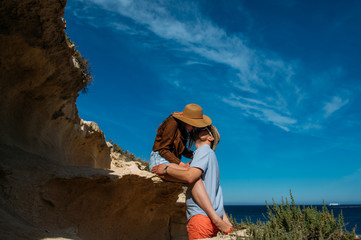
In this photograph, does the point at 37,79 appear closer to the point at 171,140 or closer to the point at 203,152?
the point at 171,140

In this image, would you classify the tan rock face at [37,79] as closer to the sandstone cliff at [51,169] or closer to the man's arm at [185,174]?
the sandstone cliff at [51,169]

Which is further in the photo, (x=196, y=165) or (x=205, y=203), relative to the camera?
(x=196, y=165)

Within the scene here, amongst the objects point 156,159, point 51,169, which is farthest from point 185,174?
point 51,169

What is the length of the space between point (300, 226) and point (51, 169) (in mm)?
4265

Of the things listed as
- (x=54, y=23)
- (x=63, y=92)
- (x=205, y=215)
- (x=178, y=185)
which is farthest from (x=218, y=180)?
(x=63, y=92)

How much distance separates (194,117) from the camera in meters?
4.48

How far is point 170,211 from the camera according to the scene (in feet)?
26.5

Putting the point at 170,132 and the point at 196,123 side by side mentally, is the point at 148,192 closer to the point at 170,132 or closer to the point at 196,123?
the point at 170,132

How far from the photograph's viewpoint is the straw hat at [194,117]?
4.39 metres

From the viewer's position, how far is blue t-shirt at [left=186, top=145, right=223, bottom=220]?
3897 mm

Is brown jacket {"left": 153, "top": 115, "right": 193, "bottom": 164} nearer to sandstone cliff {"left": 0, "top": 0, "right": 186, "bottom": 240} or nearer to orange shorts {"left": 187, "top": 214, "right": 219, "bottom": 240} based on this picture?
orange shorts {"left": 187, "top": 214, "right": 219, "bottom": 240}

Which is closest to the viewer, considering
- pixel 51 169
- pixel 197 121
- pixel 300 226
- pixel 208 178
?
pixel 300 226

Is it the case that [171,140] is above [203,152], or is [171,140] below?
above

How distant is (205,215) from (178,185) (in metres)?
3.22
